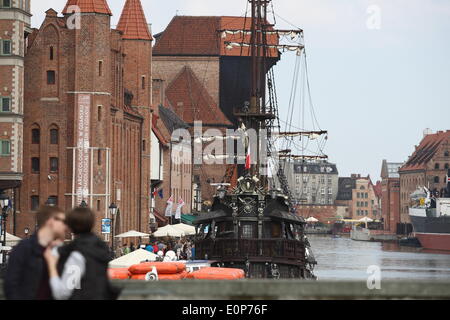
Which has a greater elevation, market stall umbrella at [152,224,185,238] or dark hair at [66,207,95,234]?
dark hair at [66,207,95,234]

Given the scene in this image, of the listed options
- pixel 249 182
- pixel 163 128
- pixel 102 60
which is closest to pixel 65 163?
pixel 102 60

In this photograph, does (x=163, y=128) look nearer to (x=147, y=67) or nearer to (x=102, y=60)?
(x=147, y=67)

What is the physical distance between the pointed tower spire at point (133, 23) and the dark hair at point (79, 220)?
7745 centimetres

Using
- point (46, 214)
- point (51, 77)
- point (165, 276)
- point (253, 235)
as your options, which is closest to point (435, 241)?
point (51, 77)

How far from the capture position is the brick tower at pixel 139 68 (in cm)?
8825

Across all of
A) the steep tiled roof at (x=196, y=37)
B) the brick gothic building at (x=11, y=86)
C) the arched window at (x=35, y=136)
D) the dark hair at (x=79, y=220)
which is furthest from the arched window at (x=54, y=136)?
the steep tiled roof at (x=196, y=37)

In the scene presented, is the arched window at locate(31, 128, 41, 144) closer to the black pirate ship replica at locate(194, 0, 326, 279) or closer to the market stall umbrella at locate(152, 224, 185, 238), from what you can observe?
the market stall umbrella at locate(152, 224, 185, 238)

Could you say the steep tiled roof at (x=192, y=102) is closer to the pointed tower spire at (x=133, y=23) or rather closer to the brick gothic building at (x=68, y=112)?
the pointed tower spire at (x=133, y=23)

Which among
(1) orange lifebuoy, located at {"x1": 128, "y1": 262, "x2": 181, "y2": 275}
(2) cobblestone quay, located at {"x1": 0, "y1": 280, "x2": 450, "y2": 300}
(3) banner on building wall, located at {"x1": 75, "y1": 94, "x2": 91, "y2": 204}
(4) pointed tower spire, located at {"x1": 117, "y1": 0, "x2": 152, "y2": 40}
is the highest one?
(4) pointed tower spire, located at {"x1": 117, "y1": 0, "x2": 152, "y2": 40}

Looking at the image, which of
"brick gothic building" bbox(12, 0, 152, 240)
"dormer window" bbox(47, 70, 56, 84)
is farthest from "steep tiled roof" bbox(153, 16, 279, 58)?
"dormer window" bbox(47, 70, 56, 84)

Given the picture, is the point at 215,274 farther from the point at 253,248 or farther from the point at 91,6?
the point at 91,6

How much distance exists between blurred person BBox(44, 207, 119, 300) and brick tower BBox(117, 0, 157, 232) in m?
75.8

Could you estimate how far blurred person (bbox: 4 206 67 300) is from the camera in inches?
449
